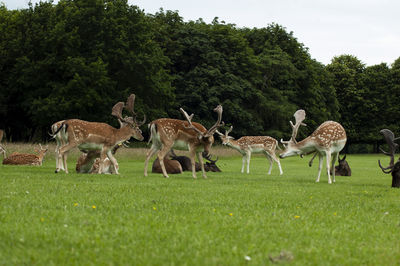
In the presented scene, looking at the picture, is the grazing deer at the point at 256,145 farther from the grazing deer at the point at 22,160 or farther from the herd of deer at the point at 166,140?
the grazing deer at the point at 22,160

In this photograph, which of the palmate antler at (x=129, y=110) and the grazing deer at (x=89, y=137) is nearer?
the grazing deer at (x=89, y=137)

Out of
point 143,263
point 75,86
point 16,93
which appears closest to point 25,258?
point 143,263

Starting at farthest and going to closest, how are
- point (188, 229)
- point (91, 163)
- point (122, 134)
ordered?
point (91, 163) → point (122, 134) → point (188, 229)

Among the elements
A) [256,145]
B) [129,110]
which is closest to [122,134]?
[129,110]

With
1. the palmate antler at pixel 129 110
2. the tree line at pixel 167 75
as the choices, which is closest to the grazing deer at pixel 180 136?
the palmate antler at pixel 129 110

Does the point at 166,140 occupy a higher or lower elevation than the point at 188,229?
higher

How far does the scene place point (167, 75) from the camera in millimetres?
39812

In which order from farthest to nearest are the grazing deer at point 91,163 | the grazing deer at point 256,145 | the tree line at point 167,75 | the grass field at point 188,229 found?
the tree line at point 167,75 < the grazing deer at point 256,145 < the grazing deer at point 91,163 < the grass field at point 188,229

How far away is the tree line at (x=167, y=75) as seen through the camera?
33.8 meters

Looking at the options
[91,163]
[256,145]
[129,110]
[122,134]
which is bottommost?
[91,163]

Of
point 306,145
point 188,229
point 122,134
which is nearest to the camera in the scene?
point 188,229

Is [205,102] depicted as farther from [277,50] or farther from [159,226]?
[159,226]

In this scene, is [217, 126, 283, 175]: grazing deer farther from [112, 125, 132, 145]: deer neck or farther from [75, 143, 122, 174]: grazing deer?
[75, 143, 122, 174]: grazing deer

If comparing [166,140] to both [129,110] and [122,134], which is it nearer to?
[122,134]
